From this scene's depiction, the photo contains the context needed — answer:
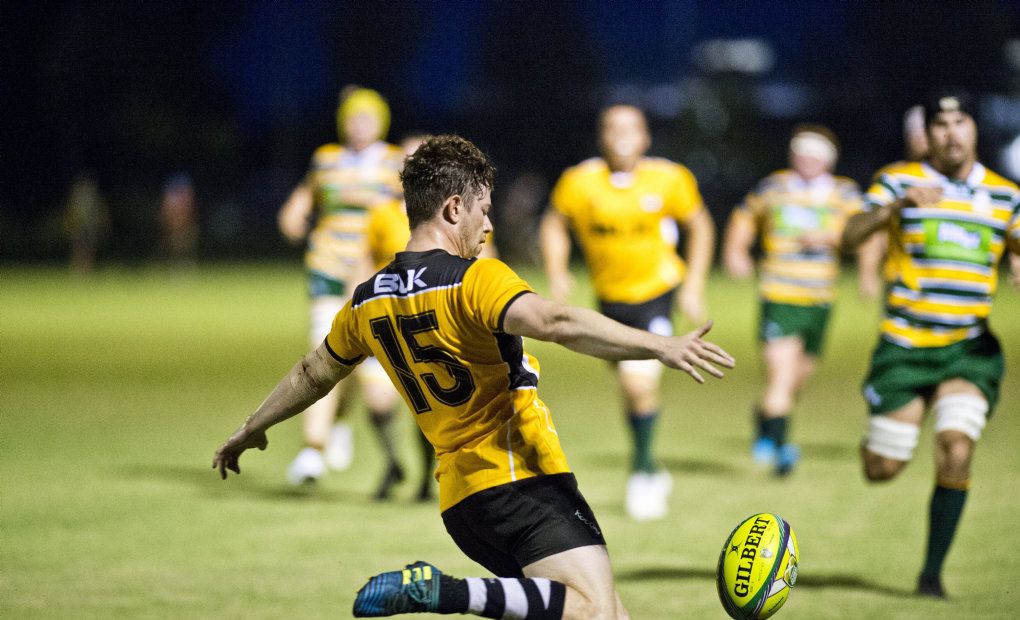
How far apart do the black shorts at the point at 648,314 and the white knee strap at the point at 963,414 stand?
2.69 m

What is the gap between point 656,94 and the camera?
103 meters

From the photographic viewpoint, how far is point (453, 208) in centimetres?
448

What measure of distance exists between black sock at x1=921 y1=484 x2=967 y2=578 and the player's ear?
3211 millimetres

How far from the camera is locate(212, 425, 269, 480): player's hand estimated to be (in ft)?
16.2

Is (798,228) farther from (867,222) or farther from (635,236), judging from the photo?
(867,222)

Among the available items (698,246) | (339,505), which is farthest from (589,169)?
(339,505)

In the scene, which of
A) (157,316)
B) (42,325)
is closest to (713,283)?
(157,316)

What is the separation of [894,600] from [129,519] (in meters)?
4.63

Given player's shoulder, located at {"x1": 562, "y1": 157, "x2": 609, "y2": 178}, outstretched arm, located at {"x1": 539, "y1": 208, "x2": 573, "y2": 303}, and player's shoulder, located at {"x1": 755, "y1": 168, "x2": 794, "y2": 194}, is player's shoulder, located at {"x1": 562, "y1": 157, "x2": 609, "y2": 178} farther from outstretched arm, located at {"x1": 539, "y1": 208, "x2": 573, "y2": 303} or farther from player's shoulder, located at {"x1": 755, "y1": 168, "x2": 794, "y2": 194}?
player's shoulder, located at {"x1": 755, "y1": 168, "x2": 794, "y2": 194}

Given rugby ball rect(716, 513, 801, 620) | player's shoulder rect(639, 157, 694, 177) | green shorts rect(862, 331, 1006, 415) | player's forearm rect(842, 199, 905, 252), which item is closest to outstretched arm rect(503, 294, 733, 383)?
rugby ball rect(716, 513, 801, 620)

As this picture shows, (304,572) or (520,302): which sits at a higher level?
(520,302)

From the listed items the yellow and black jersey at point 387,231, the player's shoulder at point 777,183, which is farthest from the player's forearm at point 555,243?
the player's shoulder at point 777,183

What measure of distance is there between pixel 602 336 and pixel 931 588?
3.22 meters

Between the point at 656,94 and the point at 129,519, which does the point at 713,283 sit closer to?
the point at 129,519
